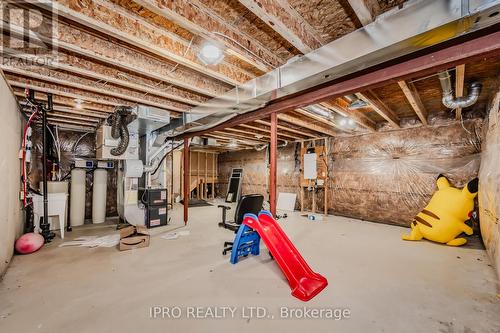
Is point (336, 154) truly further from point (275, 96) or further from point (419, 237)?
point (275, 96)

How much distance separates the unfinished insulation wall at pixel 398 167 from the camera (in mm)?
3674

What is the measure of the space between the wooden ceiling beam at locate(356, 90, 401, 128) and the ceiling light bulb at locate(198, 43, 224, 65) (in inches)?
72.9

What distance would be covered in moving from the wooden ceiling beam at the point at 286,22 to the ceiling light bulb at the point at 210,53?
1.51ft

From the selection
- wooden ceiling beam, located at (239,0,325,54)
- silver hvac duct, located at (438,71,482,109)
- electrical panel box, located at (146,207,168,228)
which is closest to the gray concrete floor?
electrical panel box, located at (146,207,168,228)

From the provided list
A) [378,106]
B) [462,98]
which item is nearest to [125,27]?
[378,106]

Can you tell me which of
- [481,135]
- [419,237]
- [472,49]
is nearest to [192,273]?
[472,49]

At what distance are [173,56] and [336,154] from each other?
4.61m

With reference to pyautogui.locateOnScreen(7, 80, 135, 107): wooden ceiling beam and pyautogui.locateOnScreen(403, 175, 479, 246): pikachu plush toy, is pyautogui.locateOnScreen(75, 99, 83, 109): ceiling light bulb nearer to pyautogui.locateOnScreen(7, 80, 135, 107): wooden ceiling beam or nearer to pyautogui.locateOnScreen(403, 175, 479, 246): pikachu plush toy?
pyautogui.locateOnScreen(7, 80, 135, 107): wooden ceiling beam

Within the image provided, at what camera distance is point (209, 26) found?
154 cm

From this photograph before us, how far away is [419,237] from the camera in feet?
10.9

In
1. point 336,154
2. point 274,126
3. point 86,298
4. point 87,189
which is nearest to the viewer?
point 86,298

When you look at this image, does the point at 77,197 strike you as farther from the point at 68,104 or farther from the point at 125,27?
the point at 125,27
